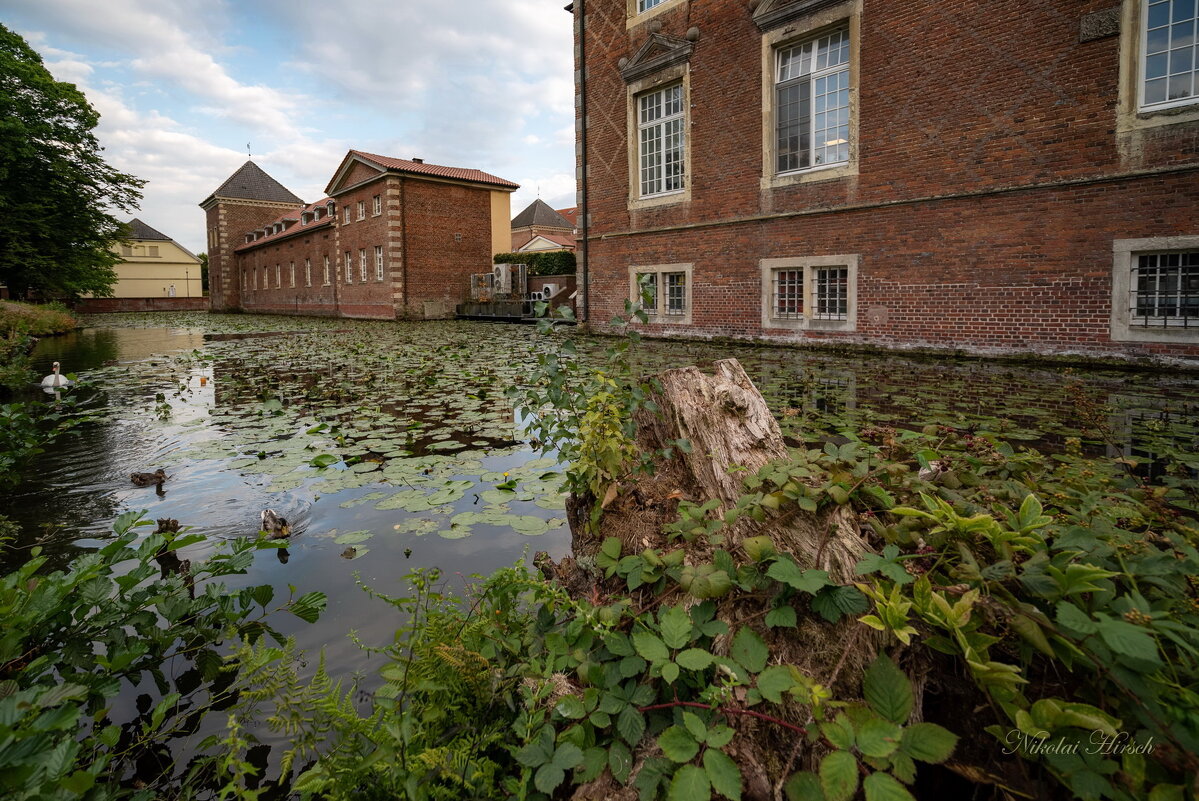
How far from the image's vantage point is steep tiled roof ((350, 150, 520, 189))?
27.6 meters

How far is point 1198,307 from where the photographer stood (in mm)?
8320

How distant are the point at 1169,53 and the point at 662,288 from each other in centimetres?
956

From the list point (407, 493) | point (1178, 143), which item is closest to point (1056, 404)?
Result: point (1178, 143)

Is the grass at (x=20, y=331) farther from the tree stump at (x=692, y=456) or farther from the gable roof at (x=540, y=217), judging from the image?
the gable roof at (x=540, y=217)

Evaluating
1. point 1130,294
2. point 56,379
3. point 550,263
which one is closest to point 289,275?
point 550,263

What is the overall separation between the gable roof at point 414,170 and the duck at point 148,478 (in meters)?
25.3

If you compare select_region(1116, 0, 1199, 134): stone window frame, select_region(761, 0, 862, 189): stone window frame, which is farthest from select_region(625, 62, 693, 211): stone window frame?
select_region(1116, 0, 1199, 134): stone window frame

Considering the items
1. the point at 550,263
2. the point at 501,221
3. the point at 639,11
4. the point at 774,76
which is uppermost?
the point at 639,11

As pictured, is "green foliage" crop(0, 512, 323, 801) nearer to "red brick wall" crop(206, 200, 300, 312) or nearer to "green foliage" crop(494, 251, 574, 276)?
"green foliage" crop(494, 251, 574, 276)

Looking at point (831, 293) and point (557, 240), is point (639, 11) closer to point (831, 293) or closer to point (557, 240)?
point (831, 293)

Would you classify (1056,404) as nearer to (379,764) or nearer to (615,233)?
(379,764)

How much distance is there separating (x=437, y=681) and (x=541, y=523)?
1.95m

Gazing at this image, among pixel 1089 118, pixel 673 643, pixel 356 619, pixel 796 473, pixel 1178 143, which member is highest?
pixel 1089 118

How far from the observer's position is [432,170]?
→ 1130 inches
